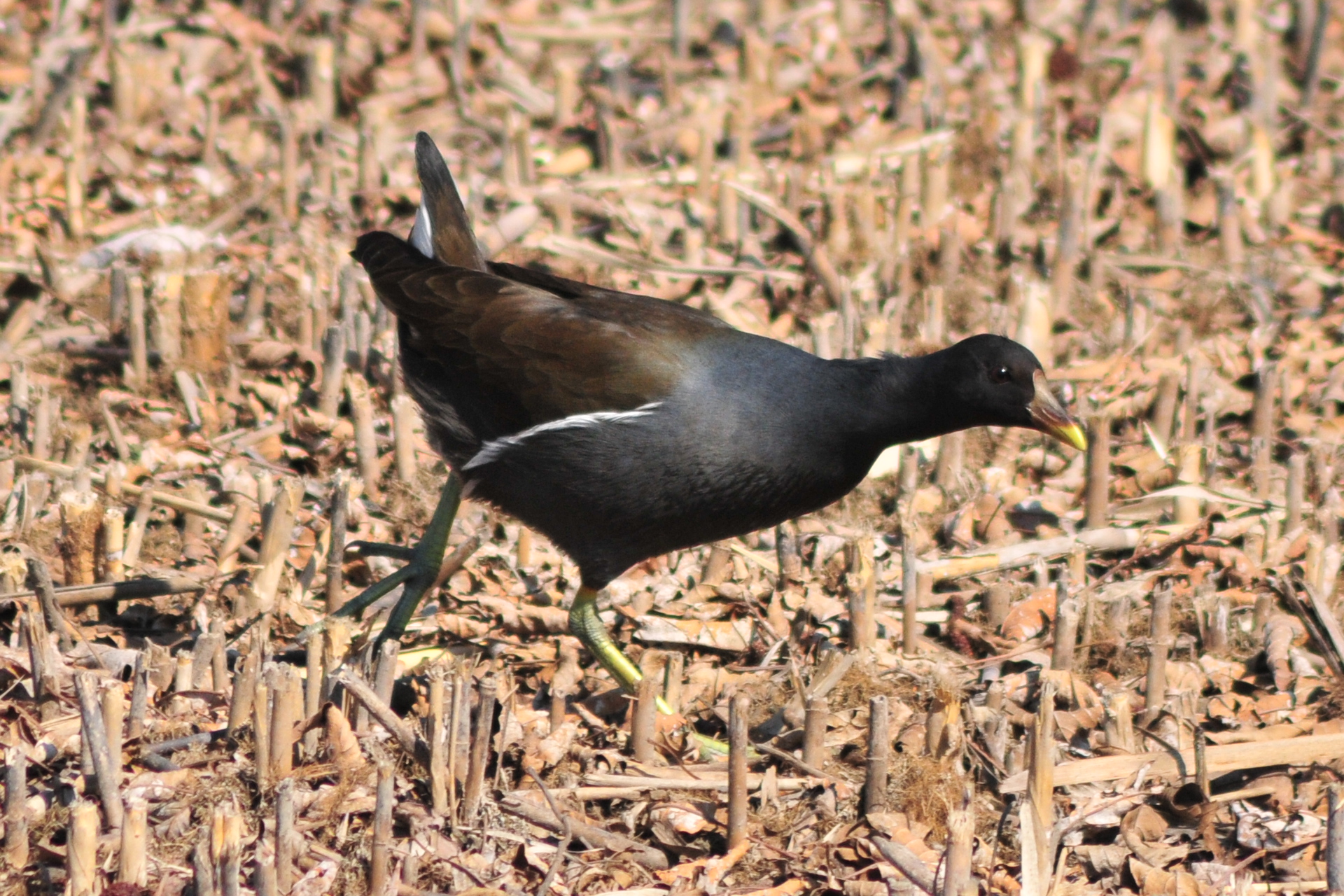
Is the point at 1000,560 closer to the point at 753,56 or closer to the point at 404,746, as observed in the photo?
the point at 404,746

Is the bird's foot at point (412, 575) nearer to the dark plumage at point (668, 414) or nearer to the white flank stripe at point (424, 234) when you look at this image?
the dark plumage at point (668, 414)

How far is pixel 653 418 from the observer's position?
412 cm

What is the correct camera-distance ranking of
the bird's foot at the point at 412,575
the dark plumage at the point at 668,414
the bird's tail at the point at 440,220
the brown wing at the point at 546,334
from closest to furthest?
the dark plumage at the point at 668,414 < the brown wing at the point at 546,334 < the bird's foot at the point at 412,575 < the bird's tail at the point at 440,220

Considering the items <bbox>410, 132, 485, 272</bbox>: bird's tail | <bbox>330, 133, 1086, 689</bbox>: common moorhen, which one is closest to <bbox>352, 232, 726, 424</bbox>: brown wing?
<bbox>330, 133, 1086, 689</bbox>: common moorhen

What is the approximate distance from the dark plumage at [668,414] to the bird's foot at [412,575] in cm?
18

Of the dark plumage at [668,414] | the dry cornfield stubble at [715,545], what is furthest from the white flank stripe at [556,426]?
the dry cornfield stubble at [715,545]

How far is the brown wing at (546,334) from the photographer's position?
13.8 feet

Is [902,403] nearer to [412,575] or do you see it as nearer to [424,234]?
[412,575]

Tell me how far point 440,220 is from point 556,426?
1077 millimetres

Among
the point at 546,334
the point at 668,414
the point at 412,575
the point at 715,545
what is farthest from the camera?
the point at 715,545

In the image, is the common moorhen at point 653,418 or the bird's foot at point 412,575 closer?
the common moorhen at point 653,418

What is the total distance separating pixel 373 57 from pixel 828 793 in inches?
181

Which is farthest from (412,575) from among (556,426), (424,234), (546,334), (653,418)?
(424,234)

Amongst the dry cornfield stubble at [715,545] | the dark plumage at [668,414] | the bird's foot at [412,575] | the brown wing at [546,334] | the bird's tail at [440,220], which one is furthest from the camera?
the bird's tail at [440,220]
